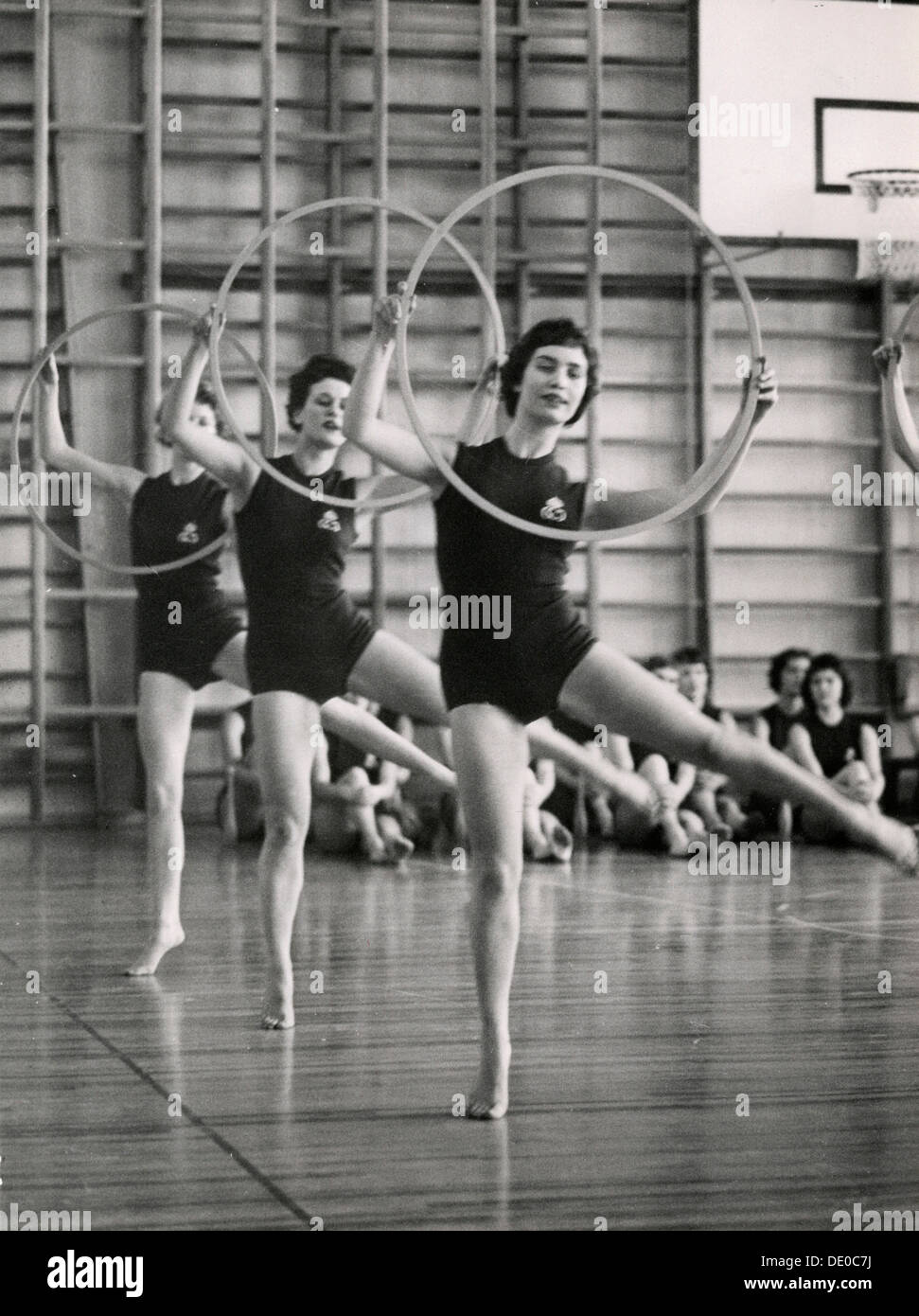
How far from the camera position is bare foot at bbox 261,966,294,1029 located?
4.05 m

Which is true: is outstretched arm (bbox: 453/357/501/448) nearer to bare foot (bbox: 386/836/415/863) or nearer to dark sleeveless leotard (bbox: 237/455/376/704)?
dark sleeveless leotard (bbox: 237/455/376/704)

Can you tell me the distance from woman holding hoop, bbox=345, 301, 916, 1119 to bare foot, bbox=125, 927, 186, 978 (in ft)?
5.56

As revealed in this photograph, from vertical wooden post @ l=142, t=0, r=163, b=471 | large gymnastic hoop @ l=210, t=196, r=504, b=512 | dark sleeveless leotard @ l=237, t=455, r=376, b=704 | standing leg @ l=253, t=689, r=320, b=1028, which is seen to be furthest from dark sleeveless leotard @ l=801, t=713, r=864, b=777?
vertical wooden post @ l=142, t=0, r=163, b=471

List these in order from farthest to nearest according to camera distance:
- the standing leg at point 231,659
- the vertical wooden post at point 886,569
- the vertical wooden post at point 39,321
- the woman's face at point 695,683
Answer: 1. the vertical wooden post at point 886,569
2. the vertical wooden post at point 39,321
3. the woman's face at point 695,683
4. the standing leg at point 231,659

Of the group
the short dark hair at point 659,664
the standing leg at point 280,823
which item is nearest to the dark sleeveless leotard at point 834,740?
the short dark hair at point 659,664

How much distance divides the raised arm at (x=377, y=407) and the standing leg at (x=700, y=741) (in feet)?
1.53

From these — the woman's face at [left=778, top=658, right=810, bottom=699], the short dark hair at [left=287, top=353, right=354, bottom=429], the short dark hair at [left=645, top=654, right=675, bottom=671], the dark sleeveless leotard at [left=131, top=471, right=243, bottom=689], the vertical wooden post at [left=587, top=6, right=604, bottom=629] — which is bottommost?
the woman's face at [left=778, top=658, right=810, bottom=699]

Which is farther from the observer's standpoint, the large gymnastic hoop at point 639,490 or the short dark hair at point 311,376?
the short dark hair at point 311,376

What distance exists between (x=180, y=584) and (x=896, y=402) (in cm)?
187

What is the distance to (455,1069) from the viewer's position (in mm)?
3613

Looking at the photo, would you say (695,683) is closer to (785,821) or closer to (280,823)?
(785,821)

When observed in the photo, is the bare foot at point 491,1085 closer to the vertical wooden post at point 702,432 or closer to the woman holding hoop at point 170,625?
the woman holding hoop at point 170,625

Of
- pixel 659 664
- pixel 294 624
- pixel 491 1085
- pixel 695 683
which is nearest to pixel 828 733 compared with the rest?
pixel 695 683

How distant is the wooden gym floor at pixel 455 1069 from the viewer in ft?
8.93
